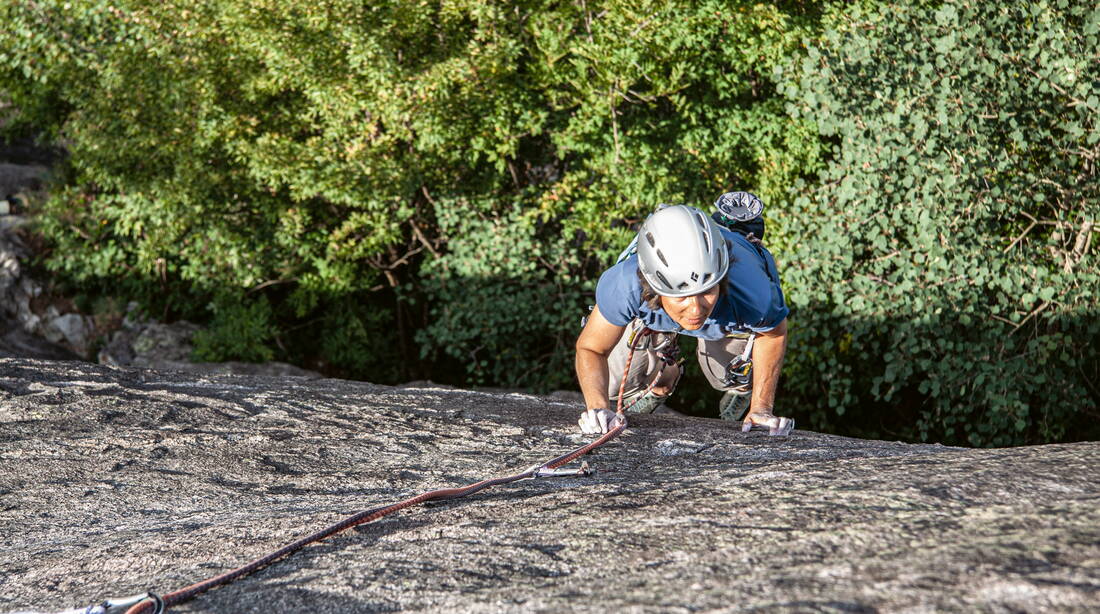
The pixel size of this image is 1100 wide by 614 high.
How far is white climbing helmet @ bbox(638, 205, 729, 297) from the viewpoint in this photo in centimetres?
368

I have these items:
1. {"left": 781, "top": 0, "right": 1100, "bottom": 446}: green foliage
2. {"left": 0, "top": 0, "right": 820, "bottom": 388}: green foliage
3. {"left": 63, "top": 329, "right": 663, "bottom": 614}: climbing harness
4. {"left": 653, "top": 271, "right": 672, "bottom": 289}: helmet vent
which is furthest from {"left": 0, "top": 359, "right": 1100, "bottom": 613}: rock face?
{"left": 0, "top": 0, "right": 820, "bottom": 388}: green foliage

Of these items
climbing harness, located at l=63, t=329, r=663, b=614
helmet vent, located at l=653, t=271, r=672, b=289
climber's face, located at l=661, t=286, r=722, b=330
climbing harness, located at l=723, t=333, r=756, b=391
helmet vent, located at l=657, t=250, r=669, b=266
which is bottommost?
climbing harness, located at l=63, t=329, r=663, b=614

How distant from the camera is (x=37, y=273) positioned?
10.6m

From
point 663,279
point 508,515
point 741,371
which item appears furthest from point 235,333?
point 508,515

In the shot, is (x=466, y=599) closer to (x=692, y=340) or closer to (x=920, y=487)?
(x=920, y=487)

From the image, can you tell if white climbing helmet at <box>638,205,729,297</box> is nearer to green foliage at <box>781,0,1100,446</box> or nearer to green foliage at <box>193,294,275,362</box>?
green foliage at <box>781,0,1100,446</box>

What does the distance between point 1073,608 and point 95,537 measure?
2.55 m

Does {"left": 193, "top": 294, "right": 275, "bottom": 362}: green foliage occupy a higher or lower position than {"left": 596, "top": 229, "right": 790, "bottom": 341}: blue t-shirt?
lower

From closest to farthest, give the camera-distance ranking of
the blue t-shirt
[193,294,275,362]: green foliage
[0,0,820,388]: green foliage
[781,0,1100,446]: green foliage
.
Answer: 1. the blue t-shirt
2. [781,0,1100,446]: green foliage
3. [0,0,820,388]: green foliage
4. [193,294,275,362]: green foliage

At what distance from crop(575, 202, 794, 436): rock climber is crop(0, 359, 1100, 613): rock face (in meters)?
0.23

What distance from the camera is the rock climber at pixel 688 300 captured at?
3725 millimetres

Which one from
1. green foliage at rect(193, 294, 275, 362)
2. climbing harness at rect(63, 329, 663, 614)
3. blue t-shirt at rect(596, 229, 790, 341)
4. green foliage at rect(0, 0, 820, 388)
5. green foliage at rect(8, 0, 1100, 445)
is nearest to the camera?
climbing harness at rect(63, 329, 663, 614)

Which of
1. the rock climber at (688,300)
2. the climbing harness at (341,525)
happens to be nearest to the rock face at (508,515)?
the climbing harness at (341,525)

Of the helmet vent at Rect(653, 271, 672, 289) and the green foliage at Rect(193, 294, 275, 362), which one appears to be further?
the green foliage at Rect(193, 294, 275, 362)
